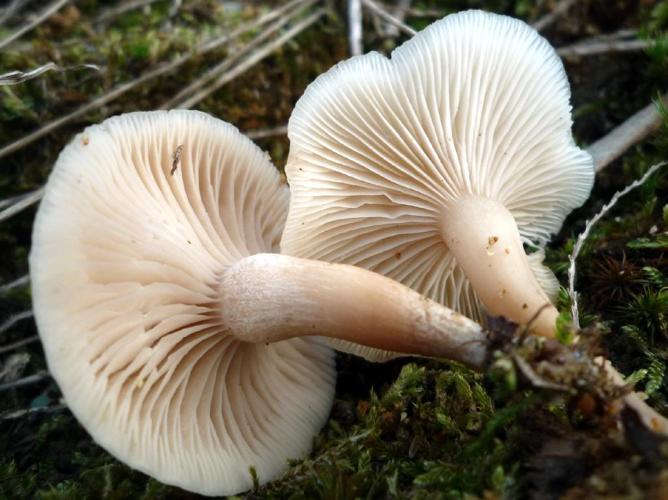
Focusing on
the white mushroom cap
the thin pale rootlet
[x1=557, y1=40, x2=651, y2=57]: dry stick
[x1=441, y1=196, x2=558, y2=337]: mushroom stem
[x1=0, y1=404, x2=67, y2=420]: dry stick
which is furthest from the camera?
[x1=557, y1=40, x2=651, y2=57]: dry stick

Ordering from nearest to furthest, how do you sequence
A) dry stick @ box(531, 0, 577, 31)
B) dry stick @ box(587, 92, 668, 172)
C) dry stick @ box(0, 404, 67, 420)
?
dry stick @ box(0, 404, 67, 420)
dry stick @ box(587, 92, 668, 172)
dry stick @ box(531, 0, 577, 31)

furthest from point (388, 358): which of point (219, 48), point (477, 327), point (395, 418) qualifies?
point (219, 48)

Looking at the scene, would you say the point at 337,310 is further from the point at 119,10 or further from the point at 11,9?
the point at 11,9

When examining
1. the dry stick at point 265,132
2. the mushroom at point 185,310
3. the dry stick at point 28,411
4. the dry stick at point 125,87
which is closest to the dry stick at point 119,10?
the dry stick at point 125,87

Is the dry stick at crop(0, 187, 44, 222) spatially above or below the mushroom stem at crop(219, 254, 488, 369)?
above

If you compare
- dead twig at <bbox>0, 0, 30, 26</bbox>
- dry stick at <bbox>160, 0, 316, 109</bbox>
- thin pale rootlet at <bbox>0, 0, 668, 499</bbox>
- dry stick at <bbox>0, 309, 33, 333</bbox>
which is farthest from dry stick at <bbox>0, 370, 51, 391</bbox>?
dead twig at <bbox>0, 0, 30, 26</bbox>

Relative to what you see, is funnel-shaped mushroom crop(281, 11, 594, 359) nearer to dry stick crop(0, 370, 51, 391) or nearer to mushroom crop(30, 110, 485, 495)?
mushroom crop(30, 110, 485, 495)

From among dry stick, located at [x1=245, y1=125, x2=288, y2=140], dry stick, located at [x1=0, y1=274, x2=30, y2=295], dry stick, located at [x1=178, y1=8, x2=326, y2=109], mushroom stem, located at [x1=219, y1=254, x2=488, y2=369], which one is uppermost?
dry stick, located at [x1=178, y1=8, x2=326, y2=109]

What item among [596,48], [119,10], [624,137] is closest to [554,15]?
[596,48]

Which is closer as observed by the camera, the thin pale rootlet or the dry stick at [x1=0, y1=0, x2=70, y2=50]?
the thin pale rootlet
